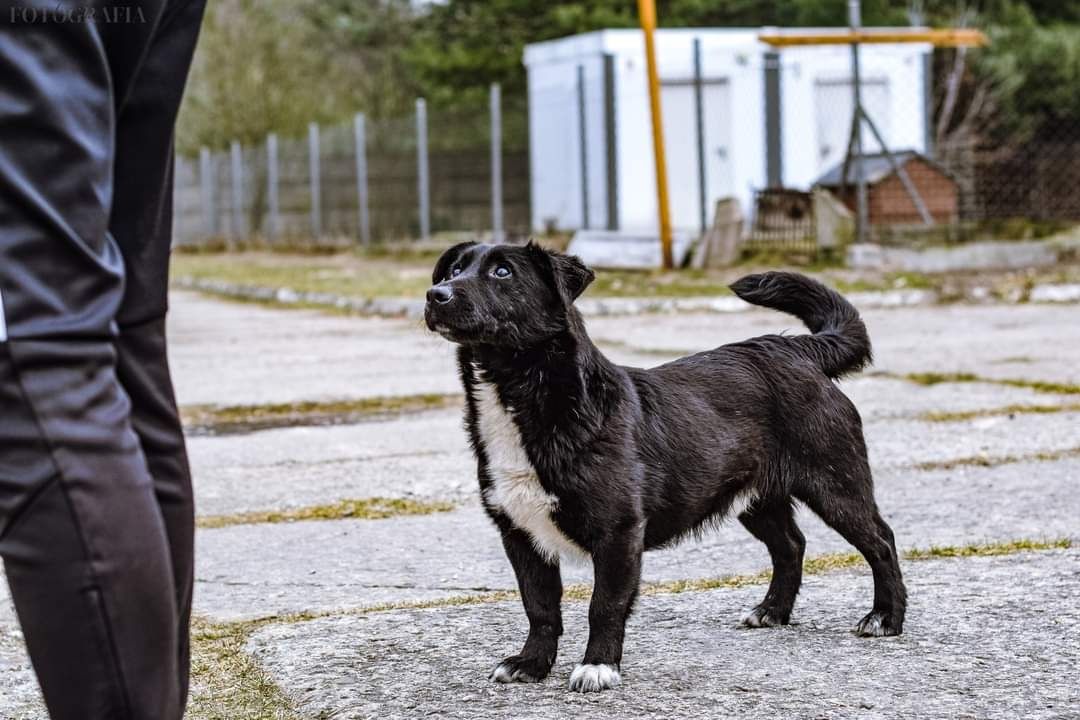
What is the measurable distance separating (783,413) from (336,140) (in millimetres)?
25504

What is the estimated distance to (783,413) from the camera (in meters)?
3.48

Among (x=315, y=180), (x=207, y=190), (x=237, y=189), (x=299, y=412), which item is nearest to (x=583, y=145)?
(x=315, y=180)

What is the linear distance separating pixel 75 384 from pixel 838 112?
24.2m

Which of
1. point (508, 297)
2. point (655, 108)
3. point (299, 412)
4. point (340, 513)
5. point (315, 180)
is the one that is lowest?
point (299, 412)

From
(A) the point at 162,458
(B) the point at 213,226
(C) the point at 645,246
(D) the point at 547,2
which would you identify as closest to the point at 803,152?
(C) the point at 645,246

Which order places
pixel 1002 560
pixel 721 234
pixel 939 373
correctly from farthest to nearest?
pixel 721 234
pixel 939 373
pixel 1002 560

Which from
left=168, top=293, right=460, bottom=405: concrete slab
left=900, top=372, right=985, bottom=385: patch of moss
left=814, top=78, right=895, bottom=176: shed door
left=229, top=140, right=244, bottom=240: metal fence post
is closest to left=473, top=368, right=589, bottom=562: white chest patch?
left=168, top=293, right=460, bottom=405: concrete slab

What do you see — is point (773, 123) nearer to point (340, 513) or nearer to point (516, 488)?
Answer: point (340, 513)

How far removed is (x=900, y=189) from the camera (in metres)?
18.3

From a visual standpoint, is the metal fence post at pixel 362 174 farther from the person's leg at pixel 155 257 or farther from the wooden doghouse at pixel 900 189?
the person's leg at pixel 155 257

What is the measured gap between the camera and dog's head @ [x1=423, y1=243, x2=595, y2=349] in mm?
3148

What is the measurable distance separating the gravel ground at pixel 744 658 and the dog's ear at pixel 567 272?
0.78m

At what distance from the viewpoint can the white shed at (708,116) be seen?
23.0 m

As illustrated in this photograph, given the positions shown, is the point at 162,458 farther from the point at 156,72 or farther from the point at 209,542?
the point at 209,542
